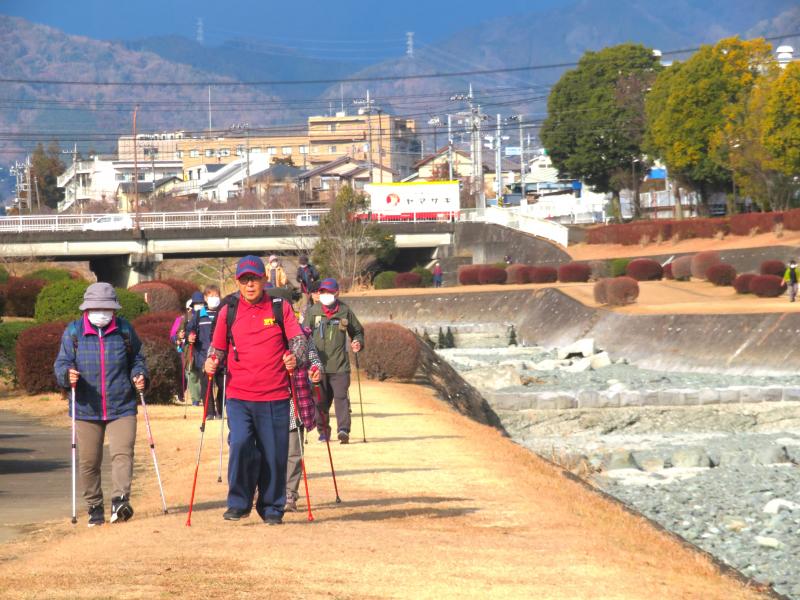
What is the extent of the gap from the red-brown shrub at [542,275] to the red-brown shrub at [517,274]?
0.89 ft

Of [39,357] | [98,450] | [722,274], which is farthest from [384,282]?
[98,450]

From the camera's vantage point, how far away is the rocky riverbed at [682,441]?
1758 centimetres

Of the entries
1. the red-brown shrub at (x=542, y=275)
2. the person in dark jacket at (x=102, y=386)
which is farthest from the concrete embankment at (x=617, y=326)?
the person in dark jacket at (x=102, y=386)

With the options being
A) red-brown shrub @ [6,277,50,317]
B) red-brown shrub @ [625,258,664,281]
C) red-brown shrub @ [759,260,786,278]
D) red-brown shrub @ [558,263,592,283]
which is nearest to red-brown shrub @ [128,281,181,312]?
red-brown shrub @ [6,277,50,317]

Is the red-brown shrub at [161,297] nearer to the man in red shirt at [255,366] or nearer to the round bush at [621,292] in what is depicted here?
the round bush at [621,292]

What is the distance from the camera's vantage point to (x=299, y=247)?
7488 cm

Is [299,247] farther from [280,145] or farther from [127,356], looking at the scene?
[280,145]

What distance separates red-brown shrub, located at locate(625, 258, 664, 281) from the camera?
59031 millimetres

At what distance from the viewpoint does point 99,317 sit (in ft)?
36.2

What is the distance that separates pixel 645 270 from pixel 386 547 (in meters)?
50.5

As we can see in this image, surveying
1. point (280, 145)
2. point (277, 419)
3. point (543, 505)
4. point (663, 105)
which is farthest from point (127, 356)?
point (280, 145)

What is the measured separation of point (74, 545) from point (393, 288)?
59.7 metres

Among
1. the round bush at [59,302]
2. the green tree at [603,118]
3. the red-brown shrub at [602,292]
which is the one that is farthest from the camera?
the green tree at [603,118]

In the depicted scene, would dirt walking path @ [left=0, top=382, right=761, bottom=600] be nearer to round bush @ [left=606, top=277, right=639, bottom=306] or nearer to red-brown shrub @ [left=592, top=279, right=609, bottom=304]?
round bush @ [left=606, top=277, right=639, bottom=306]
